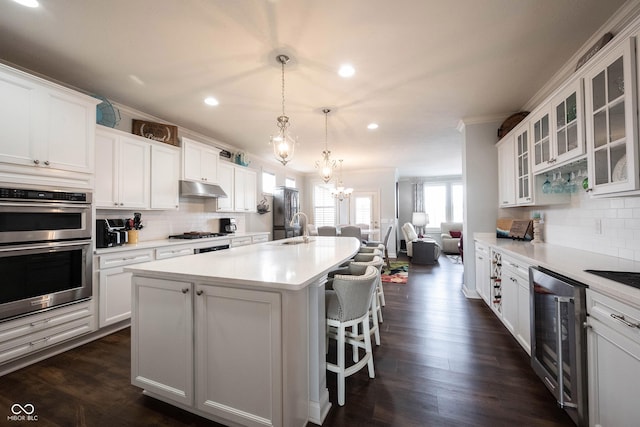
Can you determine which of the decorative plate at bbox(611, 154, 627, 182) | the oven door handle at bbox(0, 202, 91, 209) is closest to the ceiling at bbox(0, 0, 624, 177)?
the decorative plate at bbox(611, 154, 627, 182)

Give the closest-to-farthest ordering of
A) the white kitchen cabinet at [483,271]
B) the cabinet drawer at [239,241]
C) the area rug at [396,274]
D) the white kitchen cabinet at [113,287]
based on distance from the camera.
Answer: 1. the white kitchen cabinet at [113,287]
2. the white kitchen cabinet at [483,271]
3. the cabinet drawer at [239,241]
4. the area rug at [396,274]

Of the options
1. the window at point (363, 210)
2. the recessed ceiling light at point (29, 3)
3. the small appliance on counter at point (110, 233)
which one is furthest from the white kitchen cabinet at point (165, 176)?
the window at point (363, 210)

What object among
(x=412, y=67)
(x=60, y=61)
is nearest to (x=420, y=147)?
(x=412, y=67)

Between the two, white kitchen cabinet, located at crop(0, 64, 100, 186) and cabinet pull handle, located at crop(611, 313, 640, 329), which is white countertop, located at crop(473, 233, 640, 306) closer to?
cabinet pull handle, located at crop(611, 313, 640, 329)

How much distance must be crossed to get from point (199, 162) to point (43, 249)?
2.27 metres

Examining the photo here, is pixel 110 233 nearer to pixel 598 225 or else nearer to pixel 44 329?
pixel 44 329

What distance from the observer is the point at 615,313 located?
1198 millimetres

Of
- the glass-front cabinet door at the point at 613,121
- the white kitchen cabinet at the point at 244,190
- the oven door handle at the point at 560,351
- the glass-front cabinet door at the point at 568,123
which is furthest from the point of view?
the white kitchen cabinet at the point at 244,190

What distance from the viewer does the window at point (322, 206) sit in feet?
27.8

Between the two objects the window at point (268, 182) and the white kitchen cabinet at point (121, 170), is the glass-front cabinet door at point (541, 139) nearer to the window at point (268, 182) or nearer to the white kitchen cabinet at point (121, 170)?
the white kitchen cabinet at point (121, 170)

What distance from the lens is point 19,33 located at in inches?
78.4

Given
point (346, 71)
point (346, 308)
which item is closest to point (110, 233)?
point (346, 308)

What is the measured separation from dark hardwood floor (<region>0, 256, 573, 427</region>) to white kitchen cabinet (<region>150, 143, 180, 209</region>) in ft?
5.54

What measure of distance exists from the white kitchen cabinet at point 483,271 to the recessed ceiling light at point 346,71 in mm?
2651
